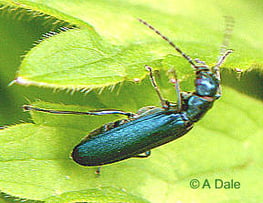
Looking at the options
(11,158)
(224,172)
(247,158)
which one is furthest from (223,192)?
(11,158)

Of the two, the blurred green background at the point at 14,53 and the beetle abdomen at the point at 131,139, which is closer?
the beetle abdomen at the point at 131,139

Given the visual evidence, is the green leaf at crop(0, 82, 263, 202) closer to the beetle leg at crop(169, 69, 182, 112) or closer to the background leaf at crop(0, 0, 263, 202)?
the background leaf at crop(0, 0, 263, 202)

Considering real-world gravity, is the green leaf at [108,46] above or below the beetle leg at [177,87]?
above

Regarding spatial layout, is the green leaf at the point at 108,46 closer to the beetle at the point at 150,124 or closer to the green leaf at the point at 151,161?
the beetle at the point at 150,124

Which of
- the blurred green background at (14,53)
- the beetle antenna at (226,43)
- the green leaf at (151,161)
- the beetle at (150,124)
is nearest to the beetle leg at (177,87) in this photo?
the beetle at (150,124)

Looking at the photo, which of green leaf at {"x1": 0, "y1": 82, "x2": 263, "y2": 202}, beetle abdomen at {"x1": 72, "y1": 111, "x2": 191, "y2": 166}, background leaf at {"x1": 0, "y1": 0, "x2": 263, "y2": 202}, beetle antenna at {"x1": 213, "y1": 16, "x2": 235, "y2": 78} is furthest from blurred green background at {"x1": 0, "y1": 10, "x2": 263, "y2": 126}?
beetle abdomen at {"x1": 72, "y1": 111, "x2": 191, "y2": 166}

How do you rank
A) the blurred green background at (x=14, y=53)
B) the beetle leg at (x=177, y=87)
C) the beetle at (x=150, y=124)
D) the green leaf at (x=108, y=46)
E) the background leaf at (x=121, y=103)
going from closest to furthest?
the green leaf at (x=108, y=46), the background leaf at (x=121, y=103), the beetle leg at (x=177, y=87), the beetle at (x=150, y=124), the blurred green background at (x=14, y=53)

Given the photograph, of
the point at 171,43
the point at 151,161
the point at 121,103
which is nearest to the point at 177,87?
the point at 171,43

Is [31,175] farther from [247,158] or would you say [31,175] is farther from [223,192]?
[247,158]

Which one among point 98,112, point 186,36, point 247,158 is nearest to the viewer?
point 98,112
